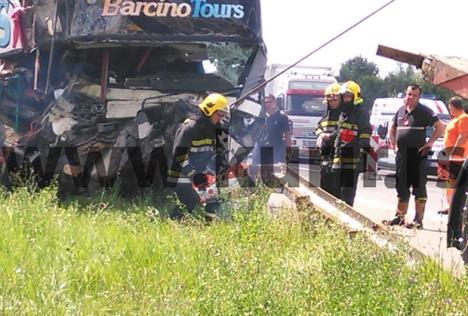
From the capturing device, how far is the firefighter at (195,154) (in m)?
7.52

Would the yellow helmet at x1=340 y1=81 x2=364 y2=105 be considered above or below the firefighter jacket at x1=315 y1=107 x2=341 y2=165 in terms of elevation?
above

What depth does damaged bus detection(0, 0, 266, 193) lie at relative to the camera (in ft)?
29.0

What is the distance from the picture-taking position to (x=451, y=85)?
4.88 meters

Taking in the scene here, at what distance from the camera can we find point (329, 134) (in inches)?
345

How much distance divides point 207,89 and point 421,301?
5.97 m

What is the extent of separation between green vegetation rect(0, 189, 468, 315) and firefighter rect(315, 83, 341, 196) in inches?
81.2

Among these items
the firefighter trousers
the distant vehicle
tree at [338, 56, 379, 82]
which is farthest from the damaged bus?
tree at [338, 56, 379, 82]

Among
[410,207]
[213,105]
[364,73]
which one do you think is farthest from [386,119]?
[364,73]

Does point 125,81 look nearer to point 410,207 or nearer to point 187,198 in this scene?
point 187,198

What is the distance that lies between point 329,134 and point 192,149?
1.99 meters

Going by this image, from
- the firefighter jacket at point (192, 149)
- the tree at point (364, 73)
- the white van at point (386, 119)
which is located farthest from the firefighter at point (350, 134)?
the tree at point (364, 73)

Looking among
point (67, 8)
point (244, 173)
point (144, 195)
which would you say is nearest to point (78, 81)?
point (67, 8)

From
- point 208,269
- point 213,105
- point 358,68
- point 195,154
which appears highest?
point 358,68

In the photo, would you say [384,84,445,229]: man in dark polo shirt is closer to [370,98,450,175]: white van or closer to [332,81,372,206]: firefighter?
[332,81,372,206]: firefighter
